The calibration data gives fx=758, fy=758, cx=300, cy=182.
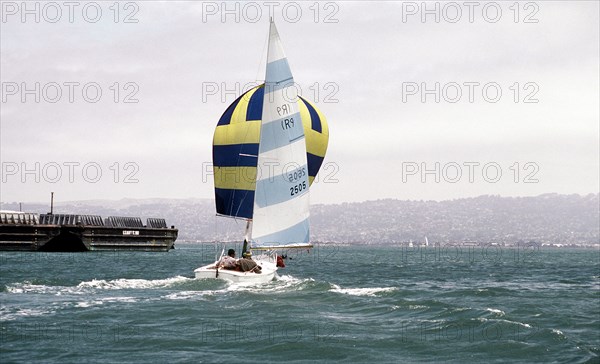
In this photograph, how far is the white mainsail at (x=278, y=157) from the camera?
41.6m

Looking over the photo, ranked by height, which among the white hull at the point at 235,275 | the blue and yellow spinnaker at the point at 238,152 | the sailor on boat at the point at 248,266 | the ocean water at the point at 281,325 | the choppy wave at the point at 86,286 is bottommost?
the ocean water at the point at 281,325

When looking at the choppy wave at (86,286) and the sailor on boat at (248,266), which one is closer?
the choppy wave at (86,286)

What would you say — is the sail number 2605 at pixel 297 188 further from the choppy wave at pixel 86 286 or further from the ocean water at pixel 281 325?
the choppy wave at pixel 86 286

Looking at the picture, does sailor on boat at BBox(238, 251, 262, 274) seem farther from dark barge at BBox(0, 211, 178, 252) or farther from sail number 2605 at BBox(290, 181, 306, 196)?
dark barge at BBox(0, 211, 178, 252)

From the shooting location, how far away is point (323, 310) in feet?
93.9

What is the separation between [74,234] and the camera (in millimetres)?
93688

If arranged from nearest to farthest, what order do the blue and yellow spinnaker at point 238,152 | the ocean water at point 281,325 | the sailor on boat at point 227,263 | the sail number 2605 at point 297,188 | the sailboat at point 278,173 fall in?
the ocean water at point 281,325, the sailor on boat at point 227,263, the sailboat at point 278,173, the sail number 2605 at point 297,188, the blue and yellow spinnaker at point 238,152

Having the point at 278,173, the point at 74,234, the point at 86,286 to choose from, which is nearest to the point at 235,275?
the point at 86,286

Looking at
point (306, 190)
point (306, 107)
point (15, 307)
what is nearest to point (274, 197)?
point (306, 190)

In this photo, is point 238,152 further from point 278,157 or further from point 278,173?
point 278,173

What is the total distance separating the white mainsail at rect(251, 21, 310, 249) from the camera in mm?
41556

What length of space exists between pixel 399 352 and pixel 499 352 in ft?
9.10

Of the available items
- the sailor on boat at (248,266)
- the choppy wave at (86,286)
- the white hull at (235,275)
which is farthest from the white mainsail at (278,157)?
the choppy wave at (86,286)

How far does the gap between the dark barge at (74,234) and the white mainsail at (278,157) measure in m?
55.8
